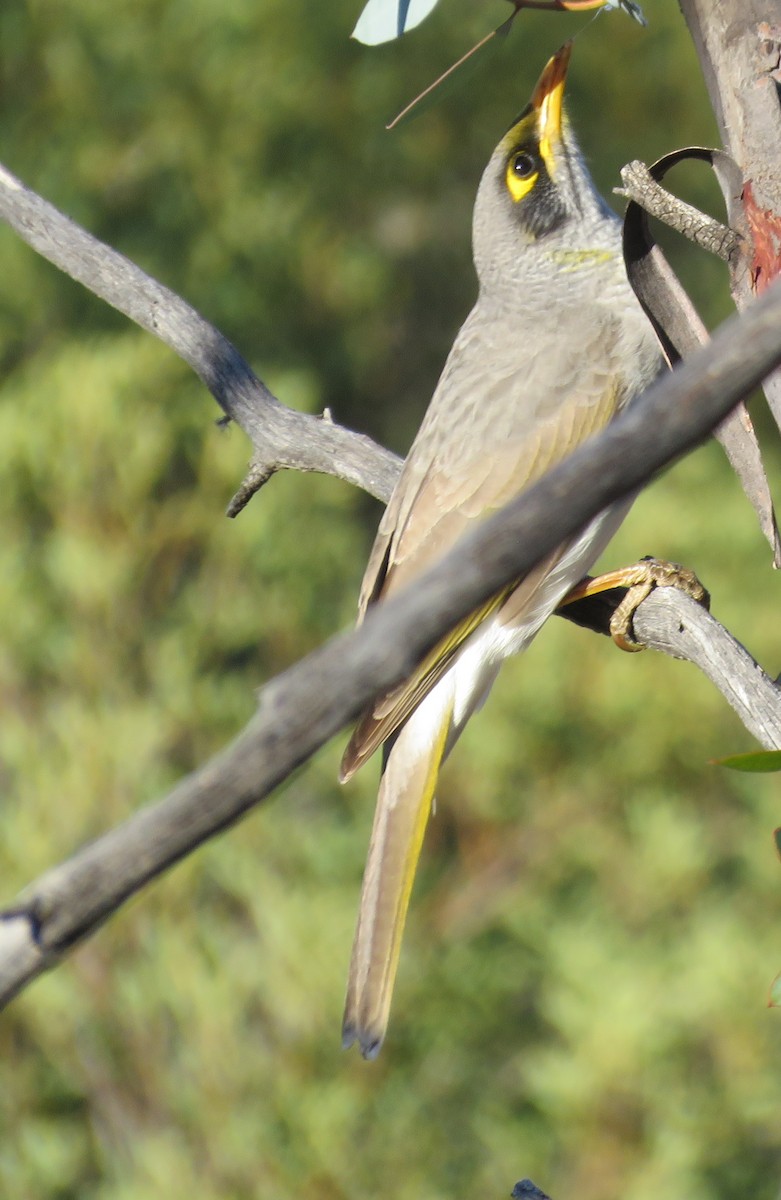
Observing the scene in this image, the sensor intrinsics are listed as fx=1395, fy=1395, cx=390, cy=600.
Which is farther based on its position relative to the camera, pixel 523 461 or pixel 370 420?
pixel 370 420

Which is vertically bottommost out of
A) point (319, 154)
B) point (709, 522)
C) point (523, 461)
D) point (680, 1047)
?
point (680, 1047)

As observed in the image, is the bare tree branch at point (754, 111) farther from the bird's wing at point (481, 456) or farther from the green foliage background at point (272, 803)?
→ the green foliage background at point (272, 803)

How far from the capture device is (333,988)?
9.43 feet

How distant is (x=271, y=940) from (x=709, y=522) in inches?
64.4

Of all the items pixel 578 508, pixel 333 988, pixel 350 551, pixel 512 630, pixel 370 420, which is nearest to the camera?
pixel 578 508

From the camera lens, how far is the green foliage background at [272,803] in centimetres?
299

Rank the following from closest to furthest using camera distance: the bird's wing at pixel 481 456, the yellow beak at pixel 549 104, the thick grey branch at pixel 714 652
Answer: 1. the thick grey branch at pixel 714 652
2. the bird's wing at pixel 481 456
3. the yellow beak at pixel 549 104

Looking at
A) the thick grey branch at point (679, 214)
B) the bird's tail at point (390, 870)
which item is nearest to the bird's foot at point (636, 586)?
the bird's tail at point (390, 870)

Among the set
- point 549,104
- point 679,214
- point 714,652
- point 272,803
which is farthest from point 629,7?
point 272,803

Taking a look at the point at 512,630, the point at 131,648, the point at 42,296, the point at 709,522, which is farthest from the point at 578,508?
the point at 42,296

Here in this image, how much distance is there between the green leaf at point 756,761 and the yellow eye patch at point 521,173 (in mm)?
1543

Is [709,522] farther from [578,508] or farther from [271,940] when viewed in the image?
[578,508]

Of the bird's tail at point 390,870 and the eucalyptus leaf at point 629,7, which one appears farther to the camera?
A: the bird's tail at point 390,870

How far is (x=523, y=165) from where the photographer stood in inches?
89.0
